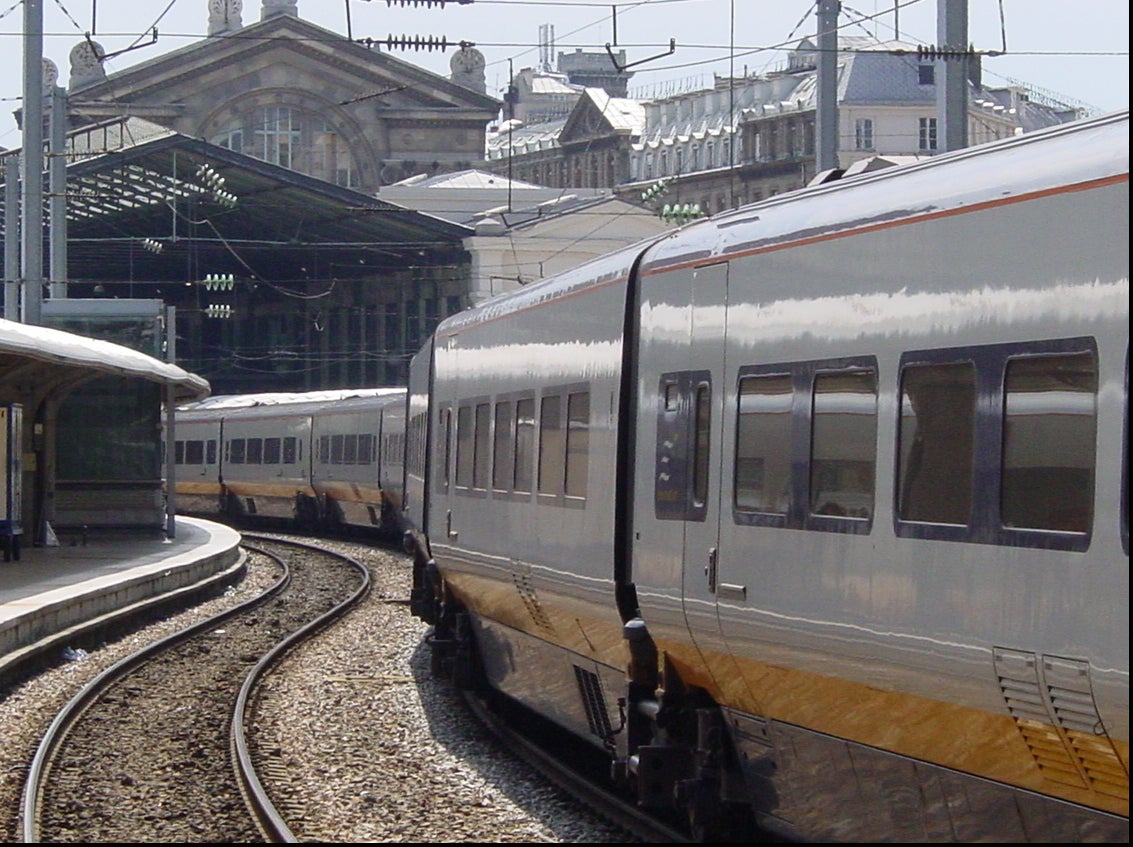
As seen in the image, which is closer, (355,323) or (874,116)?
(355,323)

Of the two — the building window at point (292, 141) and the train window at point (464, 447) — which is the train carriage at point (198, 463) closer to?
the train window at point (464, 447)

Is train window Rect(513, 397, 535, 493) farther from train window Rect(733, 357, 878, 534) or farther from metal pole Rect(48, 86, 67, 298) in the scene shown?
metal pole Rect(48, 86, 67, 298)

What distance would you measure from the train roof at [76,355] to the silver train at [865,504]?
32.9 feet

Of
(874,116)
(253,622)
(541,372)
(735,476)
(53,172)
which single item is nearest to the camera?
(735,476)

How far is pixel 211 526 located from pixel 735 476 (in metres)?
29.6

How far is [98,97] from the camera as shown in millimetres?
79625

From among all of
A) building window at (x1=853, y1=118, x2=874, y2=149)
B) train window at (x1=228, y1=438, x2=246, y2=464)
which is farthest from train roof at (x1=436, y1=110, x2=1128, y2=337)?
building window at (x1=853, y1=118, x2=874, y2=149)

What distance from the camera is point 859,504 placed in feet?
21.2

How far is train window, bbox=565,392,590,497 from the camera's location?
9.34 meters

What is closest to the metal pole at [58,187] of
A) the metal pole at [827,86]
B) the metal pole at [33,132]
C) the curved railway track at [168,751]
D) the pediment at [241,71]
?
the metal pole at [33,132]

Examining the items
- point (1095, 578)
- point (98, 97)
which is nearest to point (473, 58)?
point (98, 97)

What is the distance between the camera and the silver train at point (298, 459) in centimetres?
3325

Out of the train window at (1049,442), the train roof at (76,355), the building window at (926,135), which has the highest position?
the building window at (926,135)

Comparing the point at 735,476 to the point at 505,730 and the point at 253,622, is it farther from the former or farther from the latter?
the point at 253,622
